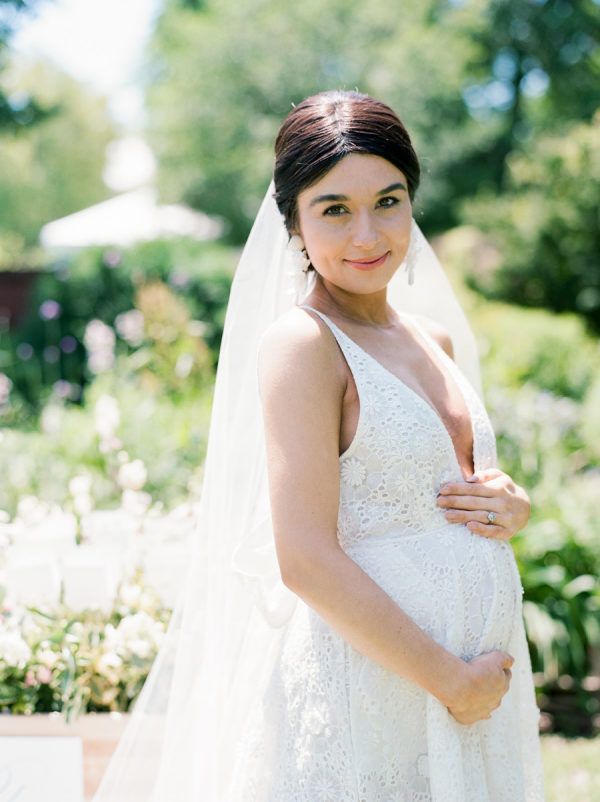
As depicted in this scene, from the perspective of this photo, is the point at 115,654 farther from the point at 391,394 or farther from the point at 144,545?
the point at 391,394

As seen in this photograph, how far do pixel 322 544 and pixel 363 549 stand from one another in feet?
0.60

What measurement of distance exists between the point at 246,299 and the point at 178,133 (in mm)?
24605

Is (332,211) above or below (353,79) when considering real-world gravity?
below

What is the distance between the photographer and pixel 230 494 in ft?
7.82

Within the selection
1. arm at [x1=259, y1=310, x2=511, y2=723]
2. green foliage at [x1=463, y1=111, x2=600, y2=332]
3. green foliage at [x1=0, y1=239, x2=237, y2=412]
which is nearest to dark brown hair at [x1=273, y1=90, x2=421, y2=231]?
arm at [x1=259, y1=310, x2=511, y2=723]

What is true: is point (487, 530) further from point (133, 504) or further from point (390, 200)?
point (133, 504)

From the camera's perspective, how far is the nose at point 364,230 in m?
2.02

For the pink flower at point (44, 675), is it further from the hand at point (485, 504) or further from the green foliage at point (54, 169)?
the green foliage at point (54, 169)

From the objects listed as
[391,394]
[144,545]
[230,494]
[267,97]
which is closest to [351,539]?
[391,394]

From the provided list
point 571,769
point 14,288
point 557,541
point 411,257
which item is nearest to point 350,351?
point 411,257

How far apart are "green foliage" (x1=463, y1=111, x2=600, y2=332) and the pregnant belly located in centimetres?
1370

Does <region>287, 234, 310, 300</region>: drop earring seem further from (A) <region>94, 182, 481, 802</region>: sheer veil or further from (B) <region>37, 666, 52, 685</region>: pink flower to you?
(B) <region>37, 666, 52, 685</region>: pink flower

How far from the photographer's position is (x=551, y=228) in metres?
16.4

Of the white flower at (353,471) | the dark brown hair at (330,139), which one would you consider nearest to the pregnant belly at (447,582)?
the white flower at (353,471)
